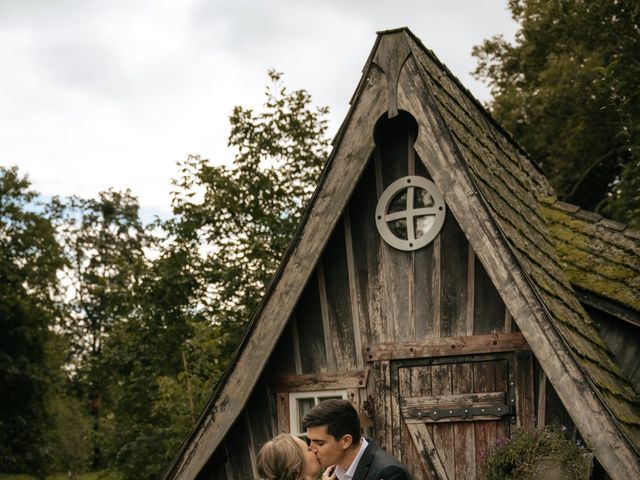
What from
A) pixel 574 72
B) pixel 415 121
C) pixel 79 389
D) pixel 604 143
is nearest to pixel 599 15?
pixel 574 72

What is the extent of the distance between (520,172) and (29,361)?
2983 centimetres

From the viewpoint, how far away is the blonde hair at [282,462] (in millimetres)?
5879

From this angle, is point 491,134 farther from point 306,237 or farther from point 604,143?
point 604,143

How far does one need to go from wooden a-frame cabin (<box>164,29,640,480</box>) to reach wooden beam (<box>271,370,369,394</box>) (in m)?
0.01

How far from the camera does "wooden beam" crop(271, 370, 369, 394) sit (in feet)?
27.4

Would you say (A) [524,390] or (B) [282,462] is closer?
(B) [282,462]

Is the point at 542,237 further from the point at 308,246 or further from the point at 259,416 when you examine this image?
the point at 259,416

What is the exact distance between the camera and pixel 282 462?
19.3ft

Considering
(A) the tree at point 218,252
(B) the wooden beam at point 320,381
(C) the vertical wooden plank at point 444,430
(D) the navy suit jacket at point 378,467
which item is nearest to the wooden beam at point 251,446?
(B) the wooden beam at point 320,381

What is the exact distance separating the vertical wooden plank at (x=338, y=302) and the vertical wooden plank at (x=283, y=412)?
2.13ft

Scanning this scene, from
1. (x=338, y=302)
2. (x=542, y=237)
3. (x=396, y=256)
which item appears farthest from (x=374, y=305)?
(x=542, y=237)

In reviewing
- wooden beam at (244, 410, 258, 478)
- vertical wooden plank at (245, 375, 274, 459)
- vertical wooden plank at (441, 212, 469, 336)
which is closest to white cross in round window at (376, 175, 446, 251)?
vertical wooden plank at (441, 212, 469, 336)

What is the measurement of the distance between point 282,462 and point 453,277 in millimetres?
2753

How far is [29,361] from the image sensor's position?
3625cm
